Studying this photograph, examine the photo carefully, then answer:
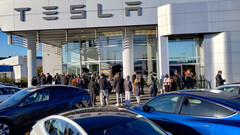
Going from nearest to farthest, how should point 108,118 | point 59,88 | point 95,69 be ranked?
1. point 108,118
2. point 59,88
3. point 95,69

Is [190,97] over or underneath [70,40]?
underneath

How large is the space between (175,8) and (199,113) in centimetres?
1090

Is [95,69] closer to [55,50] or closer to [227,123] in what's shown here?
[55,50]

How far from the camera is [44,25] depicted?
581 inches

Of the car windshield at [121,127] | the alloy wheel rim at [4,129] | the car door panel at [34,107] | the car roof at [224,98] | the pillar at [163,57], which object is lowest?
the alloy wheel rim at [4,129]

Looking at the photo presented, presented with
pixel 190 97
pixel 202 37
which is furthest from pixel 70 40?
pixel 190 97

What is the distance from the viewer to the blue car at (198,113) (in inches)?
126

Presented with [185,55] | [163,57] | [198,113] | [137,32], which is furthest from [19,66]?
[198,113]

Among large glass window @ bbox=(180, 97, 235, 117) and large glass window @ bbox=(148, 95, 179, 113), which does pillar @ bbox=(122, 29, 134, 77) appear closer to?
large glass window @ bbox=(148, 95, 179, 113)

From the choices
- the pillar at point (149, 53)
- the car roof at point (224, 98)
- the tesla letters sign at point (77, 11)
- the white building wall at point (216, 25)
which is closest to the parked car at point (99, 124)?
the car roof at point (224, 98)

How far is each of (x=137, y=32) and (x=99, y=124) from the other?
14.4 m

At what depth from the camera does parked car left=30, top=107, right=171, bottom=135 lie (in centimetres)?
249

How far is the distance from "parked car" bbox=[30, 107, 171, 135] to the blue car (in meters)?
0.98

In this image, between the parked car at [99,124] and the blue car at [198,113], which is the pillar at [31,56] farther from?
the parked car at [99,124]
